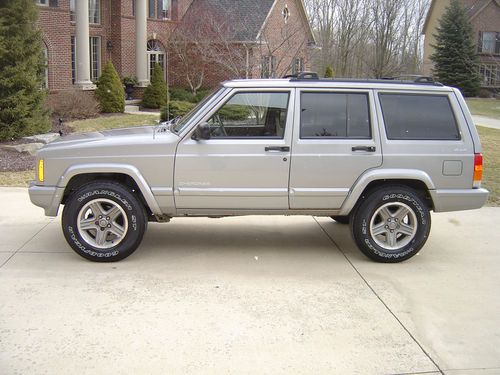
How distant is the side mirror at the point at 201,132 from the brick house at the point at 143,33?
14114mm

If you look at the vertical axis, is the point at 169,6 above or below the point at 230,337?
above

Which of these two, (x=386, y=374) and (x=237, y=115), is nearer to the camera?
(x=386, y=374)

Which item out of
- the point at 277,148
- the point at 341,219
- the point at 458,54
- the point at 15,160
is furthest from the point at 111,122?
the point at 458,54

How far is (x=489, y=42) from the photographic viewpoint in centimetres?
4722

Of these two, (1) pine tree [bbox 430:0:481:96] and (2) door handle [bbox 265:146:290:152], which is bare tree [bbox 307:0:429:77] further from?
(2) door handle [bbox 265:146:290:152]

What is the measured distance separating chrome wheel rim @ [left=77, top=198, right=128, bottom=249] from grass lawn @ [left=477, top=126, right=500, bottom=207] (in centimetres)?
593

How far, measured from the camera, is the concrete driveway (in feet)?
13.1

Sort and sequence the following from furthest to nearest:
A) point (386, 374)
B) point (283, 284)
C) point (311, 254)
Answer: point (311, 254) → point (283, 284) → point (386, 374)

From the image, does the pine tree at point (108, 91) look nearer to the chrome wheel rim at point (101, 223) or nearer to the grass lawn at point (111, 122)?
the grass lawn at point (111, 122)

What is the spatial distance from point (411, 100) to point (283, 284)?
2.32 m

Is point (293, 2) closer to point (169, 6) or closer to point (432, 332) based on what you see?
point (169, 6)

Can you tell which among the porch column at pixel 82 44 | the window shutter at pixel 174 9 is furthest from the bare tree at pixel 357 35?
the porch column at pixel 82 44

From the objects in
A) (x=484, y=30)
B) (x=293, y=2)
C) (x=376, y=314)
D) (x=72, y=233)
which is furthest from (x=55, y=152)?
(x=484, y=30)

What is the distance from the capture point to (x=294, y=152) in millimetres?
5809
